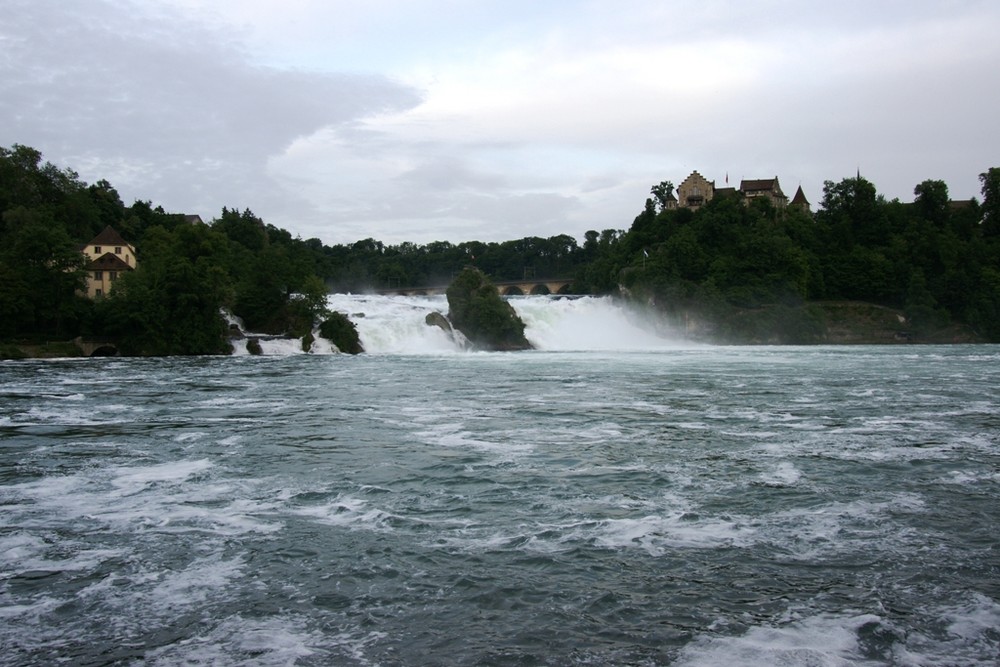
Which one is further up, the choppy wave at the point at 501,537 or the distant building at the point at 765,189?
the distant building at the point at 765,189

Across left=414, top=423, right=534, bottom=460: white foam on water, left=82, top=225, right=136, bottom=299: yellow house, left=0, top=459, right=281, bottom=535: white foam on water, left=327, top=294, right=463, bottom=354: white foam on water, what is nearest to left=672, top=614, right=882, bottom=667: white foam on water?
left=0, top=459, right=281, bottom=535: white foam on water

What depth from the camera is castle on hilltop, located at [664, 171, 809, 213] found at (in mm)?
100562

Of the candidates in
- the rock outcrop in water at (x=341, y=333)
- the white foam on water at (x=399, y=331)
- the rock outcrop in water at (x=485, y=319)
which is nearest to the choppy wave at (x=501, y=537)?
the rock outcrop in water at (x=341, y=333)

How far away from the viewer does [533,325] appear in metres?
60.2

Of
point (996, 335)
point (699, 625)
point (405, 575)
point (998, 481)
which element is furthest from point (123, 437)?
point (996, 335)

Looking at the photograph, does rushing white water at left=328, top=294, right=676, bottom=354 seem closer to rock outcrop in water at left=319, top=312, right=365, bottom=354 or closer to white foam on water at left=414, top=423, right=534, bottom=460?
rock outcrop in water at left=319, top=312, right=365, bottom=354

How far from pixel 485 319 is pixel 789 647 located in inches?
1947

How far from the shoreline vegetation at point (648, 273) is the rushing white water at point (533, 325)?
→ 2.53 m

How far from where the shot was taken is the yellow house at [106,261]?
194 ft

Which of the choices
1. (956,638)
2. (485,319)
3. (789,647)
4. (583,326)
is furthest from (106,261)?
(956,638)

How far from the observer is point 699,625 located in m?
6.55

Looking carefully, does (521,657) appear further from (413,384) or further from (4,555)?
(413,384)

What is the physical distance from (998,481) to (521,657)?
9.82m

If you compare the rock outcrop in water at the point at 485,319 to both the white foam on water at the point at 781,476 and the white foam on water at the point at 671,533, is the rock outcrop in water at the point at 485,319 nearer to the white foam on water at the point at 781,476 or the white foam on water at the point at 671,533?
the white foam on water at the point at 781,476
